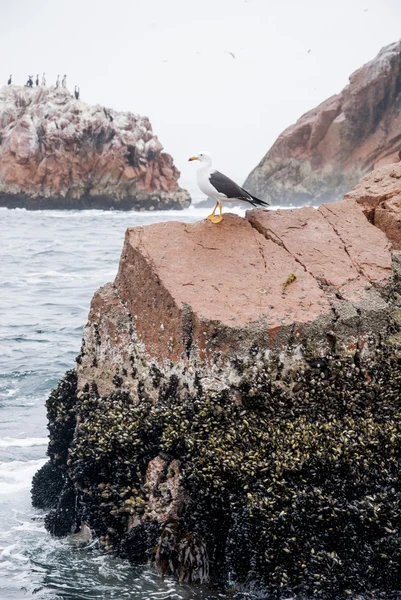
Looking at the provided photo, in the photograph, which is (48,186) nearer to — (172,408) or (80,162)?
(80,162)

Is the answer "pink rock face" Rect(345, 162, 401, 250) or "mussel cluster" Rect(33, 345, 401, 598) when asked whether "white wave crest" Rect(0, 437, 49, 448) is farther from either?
"pink rock face" Rect(345, 162, 401, 250)

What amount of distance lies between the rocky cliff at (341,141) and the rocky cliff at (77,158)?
34.6 ft

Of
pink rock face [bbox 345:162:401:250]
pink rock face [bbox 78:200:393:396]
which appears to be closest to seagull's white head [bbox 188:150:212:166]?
pink rock face [bbox 78:200:393:396]

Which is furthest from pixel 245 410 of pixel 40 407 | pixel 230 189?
pixel 40 407

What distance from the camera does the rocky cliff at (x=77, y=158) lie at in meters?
62.0

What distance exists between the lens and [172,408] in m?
6.71

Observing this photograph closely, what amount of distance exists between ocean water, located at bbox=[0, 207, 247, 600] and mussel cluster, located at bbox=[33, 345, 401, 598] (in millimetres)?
289

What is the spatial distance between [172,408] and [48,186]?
5884cm

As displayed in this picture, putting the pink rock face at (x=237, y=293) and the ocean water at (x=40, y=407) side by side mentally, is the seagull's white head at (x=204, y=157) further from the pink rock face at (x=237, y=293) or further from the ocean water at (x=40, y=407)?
the ocean water at (x=40, y=407)

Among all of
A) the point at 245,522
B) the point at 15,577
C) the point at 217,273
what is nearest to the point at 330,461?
the point at 245,522

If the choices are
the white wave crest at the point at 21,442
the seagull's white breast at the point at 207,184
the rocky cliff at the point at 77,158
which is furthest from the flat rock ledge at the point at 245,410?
the rocky cliff at the point at 77,158

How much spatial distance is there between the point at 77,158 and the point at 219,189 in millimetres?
57542

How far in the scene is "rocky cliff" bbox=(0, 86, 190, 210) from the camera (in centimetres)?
6200

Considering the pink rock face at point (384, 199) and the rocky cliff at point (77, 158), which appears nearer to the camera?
the pink rock face at point (384, 199)
